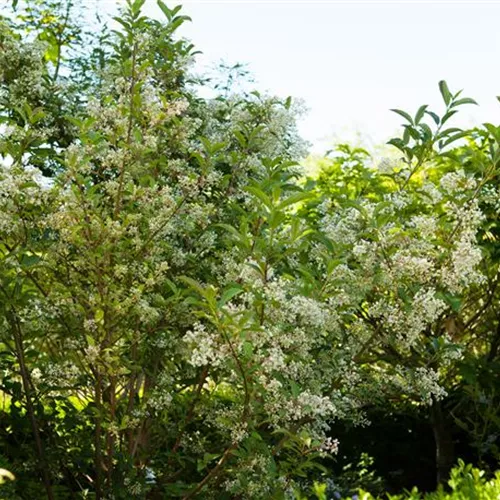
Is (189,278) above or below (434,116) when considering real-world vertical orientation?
below

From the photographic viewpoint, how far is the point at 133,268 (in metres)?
4.35

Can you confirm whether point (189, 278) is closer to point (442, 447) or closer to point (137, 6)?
point (137, 6)

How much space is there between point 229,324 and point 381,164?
2169mm

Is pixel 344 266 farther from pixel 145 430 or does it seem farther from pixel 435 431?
pixel 435 431

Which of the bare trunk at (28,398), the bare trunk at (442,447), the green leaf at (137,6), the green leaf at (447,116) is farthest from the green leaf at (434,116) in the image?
the bare trunk at (442,447)

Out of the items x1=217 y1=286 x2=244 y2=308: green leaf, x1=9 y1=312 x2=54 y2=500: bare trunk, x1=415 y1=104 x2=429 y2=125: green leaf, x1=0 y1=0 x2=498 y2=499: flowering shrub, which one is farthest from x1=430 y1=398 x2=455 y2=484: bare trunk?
x1=217 y1=286 x2=244 y2=308: green leaf

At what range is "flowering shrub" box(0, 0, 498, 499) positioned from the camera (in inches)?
161

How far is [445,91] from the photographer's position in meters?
4.75

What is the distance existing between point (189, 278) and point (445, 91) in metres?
1.84

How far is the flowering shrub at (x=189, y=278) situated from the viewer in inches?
161

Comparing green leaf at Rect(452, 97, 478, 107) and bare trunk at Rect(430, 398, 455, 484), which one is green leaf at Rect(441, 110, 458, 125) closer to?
green leaf at Rect(452, 97, 478, 107)

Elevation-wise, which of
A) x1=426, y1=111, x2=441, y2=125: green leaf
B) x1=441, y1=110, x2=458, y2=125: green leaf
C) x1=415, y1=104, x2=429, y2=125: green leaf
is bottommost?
x1=441, y1=110, x2=458, y2=125: green leaf

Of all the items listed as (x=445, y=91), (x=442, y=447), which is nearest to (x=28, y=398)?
(x=445, y=91)

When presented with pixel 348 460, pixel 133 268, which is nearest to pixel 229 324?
pixel 133 268
